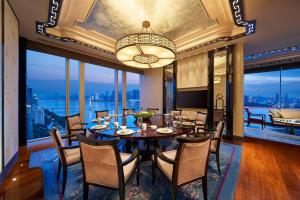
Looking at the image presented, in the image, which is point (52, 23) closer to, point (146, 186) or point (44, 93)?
point (44, 93)

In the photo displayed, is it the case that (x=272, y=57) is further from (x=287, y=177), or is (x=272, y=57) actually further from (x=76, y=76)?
(x=76, y=76)

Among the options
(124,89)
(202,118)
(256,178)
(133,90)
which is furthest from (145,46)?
(133,90)

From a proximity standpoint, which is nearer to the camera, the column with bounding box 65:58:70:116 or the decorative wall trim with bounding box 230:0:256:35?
the decorative wall trim with bounding box 230:0:256:35

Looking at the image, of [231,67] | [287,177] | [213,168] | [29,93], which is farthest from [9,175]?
[231,67]

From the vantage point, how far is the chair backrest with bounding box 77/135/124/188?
1.27m

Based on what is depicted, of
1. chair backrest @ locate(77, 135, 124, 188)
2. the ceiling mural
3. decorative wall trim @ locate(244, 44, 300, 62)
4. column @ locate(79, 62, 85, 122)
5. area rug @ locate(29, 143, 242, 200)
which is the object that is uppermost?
the ceiling mural

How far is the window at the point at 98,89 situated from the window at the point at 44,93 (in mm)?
746

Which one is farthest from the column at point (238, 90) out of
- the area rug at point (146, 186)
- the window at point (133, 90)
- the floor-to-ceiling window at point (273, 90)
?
the window at point (133, 90)

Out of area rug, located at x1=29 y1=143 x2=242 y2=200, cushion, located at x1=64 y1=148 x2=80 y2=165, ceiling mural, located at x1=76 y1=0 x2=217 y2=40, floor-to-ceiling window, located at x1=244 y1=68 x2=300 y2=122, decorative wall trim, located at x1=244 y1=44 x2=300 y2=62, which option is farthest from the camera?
floor-to-ceiling window, located at x1=244 y1=68 x2=300 y2=122

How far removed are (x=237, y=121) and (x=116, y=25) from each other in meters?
4.37

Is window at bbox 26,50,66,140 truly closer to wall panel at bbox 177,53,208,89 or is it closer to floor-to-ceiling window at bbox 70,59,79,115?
floor-to-ceiling window at bbox 70,59,79,115

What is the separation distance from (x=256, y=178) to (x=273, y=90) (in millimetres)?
6180

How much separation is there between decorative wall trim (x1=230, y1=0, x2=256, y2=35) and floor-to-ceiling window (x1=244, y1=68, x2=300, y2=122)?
4.42 meters

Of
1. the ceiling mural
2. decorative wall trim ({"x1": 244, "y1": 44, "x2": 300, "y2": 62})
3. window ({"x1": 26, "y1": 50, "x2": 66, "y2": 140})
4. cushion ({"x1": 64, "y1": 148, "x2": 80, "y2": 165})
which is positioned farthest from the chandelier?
decorative wall trim ({"x1": 244, "y1": 44, "x2": 300, "y2": 62})
